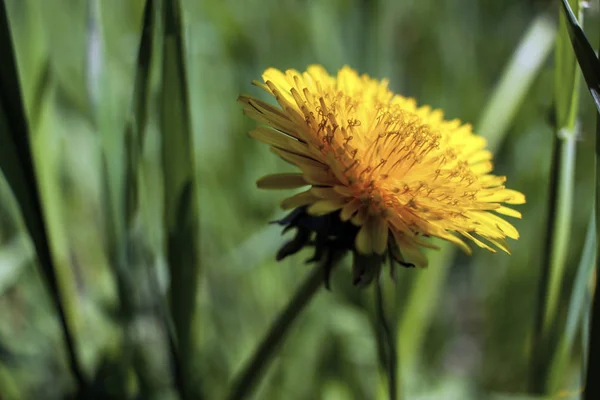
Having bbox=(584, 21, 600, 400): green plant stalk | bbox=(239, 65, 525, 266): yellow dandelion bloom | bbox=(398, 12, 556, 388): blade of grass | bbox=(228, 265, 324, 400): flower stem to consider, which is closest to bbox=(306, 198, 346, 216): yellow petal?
bbox=(239, 65, 525, 266): yellow dandelion bloom

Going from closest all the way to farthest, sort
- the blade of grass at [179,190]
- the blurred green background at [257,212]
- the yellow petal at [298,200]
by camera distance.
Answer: the yellow petal at [298,200] < the blade of grass at [179,190] < the blurred green background at [257,212]

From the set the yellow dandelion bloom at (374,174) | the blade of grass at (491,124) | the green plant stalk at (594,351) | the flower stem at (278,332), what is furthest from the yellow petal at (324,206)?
the blade of grass at (491,124)

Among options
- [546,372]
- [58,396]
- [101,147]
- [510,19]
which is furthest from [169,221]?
[510,19]

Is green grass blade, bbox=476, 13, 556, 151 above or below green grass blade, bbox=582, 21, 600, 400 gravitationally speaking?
above

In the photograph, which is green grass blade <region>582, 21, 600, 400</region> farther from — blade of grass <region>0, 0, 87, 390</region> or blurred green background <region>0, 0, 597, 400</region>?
blade of grass <region>0, 0, 87, 390</region>

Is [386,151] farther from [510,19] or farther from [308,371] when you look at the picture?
[510,19]

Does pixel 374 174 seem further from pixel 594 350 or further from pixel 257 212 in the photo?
pixel 257 212

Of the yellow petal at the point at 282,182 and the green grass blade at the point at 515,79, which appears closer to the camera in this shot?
the yellow petal at the point at 282,182

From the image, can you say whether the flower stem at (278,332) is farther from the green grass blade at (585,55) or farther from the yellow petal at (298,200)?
the green grass blade at (585,55)
